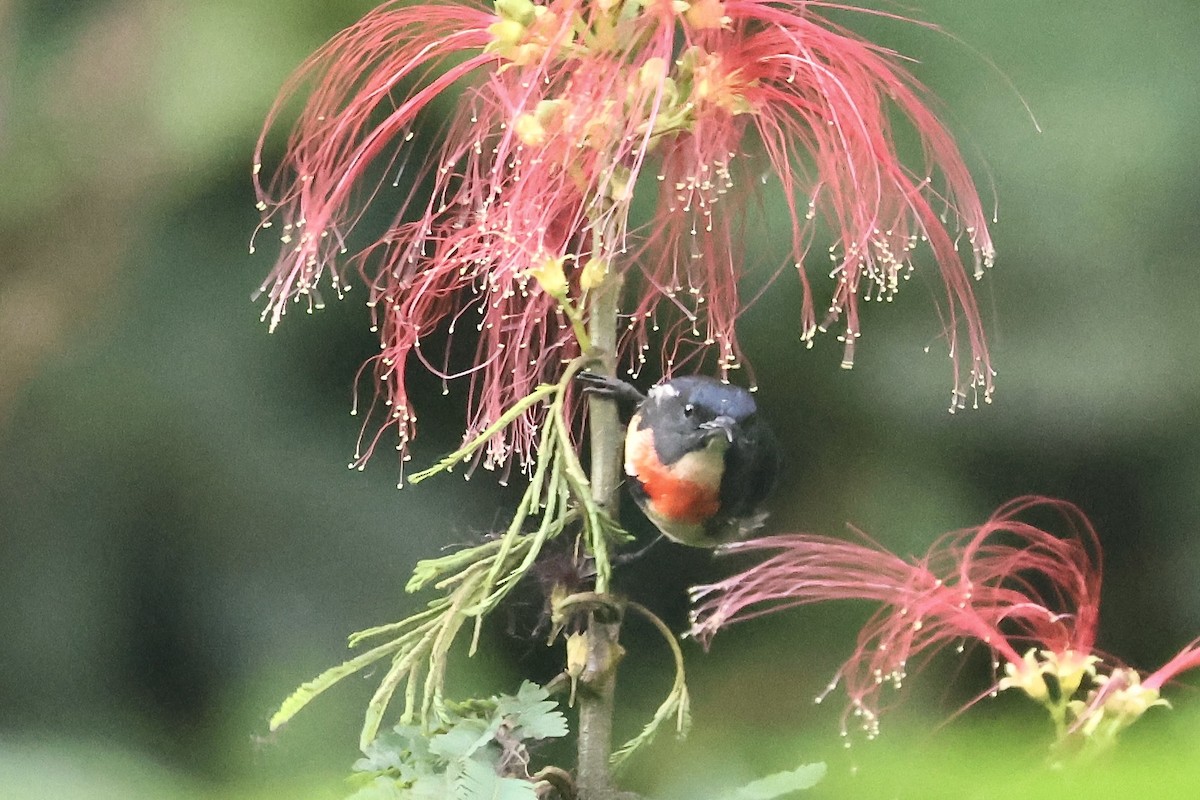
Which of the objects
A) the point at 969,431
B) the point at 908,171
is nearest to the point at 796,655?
the point at 969,431

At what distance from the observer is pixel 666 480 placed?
52 centimetres

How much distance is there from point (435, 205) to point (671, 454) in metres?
0.21

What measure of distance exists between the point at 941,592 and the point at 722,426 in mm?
212

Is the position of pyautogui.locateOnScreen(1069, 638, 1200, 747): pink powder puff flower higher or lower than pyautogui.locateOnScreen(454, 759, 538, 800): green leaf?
lower

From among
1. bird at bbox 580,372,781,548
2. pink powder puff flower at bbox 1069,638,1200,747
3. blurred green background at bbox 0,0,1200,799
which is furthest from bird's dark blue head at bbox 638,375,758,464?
pink powder puff flower at bbox 1069,638,1200,747

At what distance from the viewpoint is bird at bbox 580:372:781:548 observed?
0.51m

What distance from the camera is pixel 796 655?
66cm

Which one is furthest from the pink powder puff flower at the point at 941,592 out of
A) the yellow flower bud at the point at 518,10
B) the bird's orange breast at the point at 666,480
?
the yellow flower bud at the point at 518,10

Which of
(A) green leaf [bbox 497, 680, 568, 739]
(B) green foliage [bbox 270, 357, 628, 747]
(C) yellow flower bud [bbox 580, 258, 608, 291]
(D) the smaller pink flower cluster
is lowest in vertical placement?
(D) the smaller pink flower cluster

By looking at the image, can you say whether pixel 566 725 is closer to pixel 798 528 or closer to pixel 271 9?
pixel 798 528

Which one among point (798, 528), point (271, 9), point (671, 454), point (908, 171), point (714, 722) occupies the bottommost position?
point (714, 722)

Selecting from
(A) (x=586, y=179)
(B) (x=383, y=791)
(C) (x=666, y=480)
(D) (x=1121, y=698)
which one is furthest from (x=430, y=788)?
(D) (x=1121, y=698)

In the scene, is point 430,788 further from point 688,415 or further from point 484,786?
point 688,415

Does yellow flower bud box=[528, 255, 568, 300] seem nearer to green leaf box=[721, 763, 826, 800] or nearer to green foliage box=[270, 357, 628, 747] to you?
green foliage box=[270, 357, 628, 747]
